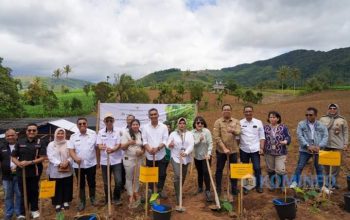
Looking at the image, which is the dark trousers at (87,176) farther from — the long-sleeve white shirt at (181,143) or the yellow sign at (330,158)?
the yellow sign at (330,158)

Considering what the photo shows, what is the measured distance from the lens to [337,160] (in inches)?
218

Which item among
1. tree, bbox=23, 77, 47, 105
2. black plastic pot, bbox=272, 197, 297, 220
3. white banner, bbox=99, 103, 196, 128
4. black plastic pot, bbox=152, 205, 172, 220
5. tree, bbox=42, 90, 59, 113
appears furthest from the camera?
tree, bbox=23, 77, 47, 105

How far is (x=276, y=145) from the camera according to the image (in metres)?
5.70

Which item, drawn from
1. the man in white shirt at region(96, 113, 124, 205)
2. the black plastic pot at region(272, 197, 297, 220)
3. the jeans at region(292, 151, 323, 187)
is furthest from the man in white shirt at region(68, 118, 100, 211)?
the jeans at region(292, 151, 323, 187)

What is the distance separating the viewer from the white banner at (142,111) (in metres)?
8.64

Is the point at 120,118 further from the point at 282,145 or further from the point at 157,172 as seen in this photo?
the point at 282,145

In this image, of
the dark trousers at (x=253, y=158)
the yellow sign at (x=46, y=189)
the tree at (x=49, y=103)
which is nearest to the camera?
the yellow sign at (x=46, y=189)

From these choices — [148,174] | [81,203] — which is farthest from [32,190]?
[148,174]

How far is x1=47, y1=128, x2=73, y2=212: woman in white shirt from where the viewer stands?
5.11 m

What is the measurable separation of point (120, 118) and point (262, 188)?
14.4 ft

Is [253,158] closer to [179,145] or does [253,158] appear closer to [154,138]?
[179,145]

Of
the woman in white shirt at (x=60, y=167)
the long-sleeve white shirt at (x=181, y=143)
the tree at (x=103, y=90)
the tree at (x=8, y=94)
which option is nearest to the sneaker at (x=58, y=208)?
the woman in white shirt at (x=60, y=167)

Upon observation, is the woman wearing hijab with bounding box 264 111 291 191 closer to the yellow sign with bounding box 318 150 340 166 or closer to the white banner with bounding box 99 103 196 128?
the yellow sign with bounding box 318 150 340 166

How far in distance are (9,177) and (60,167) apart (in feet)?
2.66
